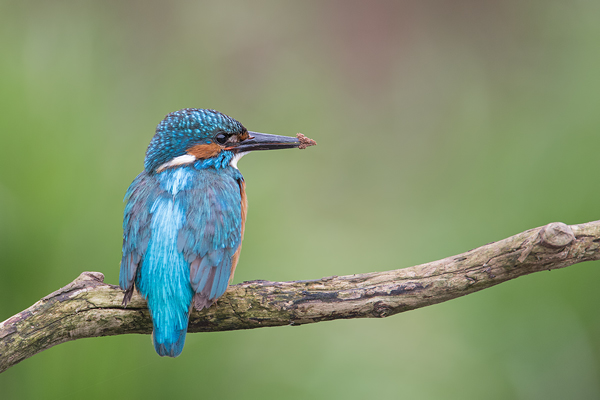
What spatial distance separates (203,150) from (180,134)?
104mm

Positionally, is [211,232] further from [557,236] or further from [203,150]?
[557,236]

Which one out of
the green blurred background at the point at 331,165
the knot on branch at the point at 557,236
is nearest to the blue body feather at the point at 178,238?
the green blurred background at the point at 331,165

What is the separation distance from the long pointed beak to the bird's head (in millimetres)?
41

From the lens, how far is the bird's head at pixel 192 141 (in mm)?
2205

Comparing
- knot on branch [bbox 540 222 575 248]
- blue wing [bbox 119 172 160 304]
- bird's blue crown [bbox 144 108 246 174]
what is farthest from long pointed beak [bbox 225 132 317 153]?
knot on branch [bbox 540 222 575 248]

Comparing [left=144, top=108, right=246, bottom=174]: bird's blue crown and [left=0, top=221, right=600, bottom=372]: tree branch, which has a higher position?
[left=144, top=108, right=246, bottom=174]: bird's blue crown

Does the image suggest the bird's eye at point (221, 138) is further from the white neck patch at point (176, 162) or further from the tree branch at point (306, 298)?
the tree branch at point (306, 298)

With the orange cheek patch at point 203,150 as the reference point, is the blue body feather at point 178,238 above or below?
below

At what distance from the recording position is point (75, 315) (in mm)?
1870

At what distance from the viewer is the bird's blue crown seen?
2205mm

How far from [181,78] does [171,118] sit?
179 centimetres

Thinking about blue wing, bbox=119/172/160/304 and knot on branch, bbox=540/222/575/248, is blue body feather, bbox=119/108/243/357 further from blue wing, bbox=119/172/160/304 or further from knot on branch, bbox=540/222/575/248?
knot on branch, bbox=540/222/575/248

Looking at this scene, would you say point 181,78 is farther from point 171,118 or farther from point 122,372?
point 122,372

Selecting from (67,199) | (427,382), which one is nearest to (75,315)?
(67,199)
